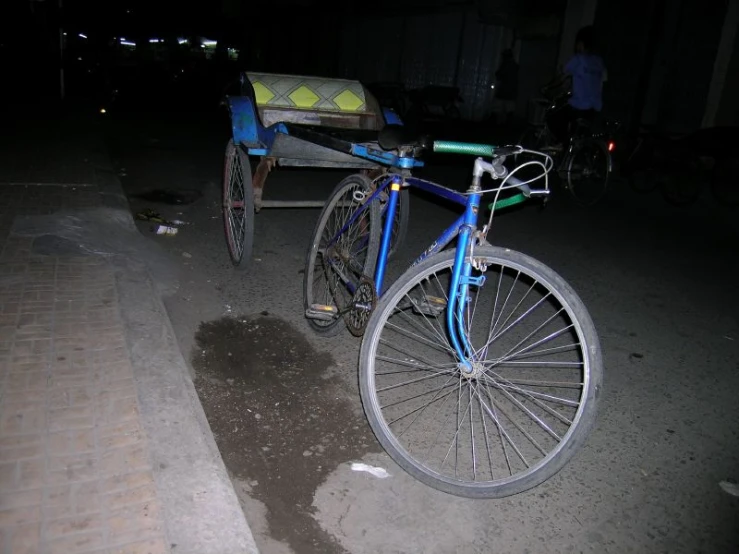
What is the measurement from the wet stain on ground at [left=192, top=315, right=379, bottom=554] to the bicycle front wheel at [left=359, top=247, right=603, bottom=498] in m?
0.31

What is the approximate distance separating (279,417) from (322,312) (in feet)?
2.69

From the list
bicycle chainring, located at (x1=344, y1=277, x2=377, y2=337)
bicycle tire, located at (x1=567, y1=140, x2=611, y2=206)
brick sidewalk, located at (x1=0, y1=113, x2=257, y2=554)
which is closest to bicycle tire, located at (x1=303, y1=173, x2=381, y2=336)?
bicycle chainring, located at (x1=344, y1=277, x2=377, y2=337)

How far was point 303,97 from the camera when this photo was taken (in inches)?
215

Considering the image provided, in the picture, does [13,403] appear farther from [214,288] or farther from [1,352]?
[214,288]


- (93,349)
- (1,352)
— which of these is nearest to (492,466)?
(93,349)

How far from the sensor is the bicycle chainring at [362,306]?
316 cm

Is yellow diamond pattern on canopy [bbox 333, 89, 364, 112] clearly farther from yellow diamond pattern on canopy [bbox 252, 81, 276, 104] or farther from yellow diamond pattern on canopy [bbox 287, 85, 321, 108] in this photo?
yellow diamond pattern on canopy [bbox 252, 81, 276, 104]

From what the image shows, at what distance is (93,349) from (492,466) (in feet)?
7.20

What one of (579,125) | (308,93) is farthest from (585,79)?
(308,93)

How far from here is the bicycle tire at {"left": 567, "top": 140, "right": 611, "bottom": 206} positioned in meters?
8.10

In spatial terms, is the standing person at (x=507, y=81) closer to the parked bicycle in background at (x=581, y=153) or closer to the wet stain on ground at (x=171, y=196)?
the parked bicycle in background at (x=581, y=153)

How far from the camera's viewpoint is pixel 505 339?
163 inches

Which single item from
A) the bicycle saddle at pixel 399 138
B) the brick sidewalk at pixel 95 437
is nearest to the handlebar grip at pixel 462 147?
the bicycle saddle at pixel 399 138

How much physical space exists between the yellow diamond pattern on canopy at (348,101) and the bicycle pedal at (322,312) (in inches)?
99.2
